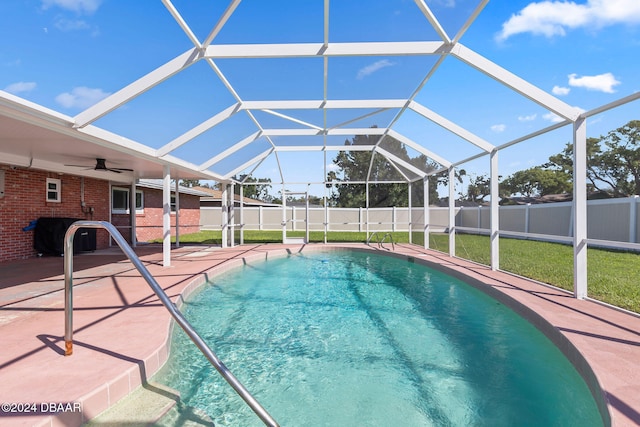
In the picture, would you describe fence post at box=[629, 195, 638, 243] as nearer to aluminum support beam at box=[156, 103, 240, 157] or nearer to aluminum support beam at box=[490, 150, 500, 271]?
aluminum support beam at box=[490, 150, 500, 271]

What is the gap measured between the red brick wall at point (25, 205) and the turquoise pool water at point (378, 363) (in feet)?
18.4

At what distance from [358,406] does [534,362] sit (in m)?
2.03

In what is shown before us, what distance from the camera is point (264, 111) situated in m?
7.82

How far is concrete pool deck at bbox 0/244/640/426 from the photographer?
2105mm

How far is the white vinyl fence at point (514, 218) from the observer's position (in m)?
7.96

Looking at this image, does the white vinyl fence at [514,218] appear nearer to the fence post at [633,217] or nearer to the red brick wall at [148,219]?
the fence post at [633,217]

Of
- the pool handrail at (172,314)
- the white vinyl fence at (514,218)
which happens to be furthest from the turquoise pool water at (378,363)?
the white vinyl fence at (514,218)

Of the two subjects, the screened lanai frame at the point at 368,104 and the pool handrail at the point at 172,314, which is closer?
the pool handrail at the point at 172,314

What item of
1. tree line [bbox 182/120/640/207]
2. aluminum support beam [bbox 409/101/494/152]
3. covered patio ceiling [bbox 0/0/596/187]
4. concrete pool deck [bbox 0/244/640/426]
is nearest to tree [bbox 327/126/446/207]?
tree line [bbox 182/120/640/207]

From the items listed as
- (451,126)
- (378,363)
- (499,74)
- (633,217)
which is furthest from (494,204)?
(378,363)

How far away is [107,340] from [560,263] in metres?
10.1

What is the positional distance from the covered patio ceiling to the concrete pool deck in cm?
245

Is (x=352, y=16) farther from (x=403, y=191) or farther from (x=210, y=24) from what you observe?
(x=403, y=191)

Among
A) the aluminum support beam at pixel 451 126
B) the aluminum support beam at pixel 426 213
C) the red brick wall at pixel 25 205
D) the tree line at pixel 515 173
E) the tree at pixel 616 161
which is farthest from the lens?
the aluminum support beam at pixel 426 213
